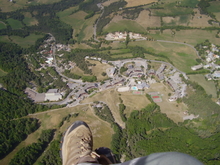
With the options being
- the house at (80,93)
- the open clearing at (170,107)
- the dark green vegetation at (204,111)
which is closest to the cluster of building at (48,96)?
the house at (80,93)

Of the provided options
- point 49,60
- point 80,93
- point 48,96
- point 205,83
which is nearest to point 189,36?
point 205,83

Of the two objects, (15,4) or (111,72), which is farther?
(15,4)

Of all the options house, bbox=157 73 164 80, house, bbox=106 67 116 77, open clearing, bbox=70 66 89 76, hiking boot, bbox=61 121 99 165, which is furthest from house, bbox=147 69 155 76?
hiking boot, bbox=61 121 99 165

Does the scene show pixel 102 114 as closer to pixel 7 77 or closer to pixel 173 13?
pixel 7 77

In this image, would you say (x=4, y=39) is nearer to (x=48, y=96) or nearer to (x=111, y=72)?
(x=48, y=96)

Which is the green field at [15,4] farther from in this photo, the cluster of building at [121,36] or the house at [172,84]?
the house at [172,84]

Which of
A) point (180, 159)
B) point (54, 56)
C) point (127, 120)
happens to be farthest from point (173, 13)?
point (180, 159)
